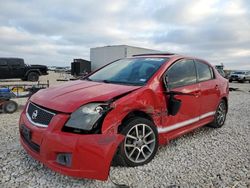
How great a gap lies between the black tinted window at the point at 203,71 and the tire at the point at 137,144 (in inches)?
71.9

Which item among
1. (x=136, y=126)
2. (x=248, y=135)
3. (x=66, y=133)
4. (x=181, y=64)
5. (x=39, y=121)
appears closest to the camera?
(x=66, y=133)

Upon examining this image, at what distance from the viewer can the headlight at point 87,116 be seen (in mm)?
2793

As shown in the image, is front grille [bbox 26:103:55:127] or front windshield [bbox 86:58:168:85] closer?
front grille [bbox 26:103:55:127]

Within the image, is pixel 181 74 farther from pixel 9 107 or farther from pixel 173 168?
pixel 9 107

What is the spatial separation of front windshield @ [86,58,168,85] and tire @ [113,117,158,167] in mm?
635

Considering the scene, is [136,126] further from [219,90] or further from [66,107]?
[219,90]

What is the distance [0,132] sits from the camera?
484cm

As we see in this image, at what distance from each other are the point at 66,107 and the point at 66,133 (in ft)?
0.98

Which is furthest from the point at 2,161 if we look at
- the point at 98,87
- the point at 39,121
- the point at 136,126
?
the point at 136,126

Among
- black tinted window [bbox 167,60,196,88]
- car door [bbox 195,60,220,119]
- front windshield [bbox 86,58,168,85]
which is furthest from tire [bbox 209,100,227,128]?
front windshield [bbox 86,58,168,85]

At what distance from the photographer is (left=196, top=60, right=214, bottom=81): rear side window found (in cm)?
485

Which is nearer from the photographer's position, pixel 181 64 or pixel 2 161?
pixel 2 161

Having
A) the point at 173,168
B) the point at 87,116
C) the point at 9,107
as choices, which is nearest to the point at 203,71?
the point at 173,168

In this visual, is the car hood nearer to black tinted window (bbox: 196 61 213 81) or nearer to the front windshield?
the front windshield
